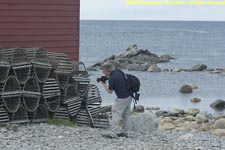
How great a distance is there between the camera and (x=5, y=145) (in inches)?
455

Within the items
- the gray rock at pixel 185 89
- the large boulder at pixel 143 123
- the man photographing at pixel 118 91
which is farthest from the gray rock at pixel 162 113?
the man photographing at pixel 118 91

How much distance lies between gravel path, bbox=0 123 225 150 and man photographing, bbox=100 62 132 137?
39cm

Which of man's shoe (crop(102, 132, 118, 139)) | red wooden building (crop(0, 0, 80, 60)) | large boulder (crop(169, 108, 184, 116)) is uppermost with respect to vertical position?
red wooden building (crop(0, 0, 80, 60))

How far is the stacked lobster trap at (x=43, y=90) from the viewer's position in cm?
1391

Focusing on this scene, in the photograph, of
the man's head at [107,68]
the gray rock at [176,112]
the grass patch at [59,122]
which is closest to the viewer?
the man's head at [107,68]

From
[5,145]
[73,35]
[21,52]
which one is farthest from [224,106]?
[5,145]

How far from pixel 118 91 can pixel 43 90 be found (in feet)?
5.95

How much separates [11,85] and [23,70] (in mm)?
431

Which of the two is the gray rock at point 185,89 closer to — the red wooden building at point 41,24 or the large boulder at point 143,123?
the red wooden building at point 41,24

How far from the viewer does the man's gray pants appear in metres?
13.8

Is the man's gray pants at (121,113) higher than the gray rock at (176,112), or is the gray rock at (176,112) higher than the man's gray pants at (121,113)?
the man's gray pants at (121,113)

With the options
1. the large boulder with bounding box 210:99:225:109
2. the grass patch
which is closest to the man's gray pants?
the grass patch

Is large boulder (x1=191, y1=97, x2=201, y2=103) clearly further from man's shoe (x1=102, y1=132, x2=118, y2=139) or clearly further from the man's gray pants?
man's shoe (x1=102, y1=132, x2=118, y2=139)

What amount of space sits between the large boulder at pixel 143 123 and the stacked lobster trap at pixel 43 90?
2.24ft
